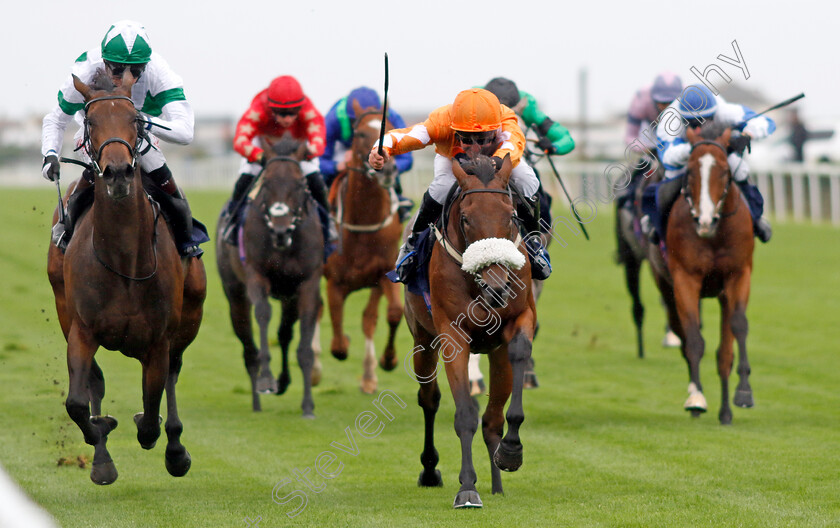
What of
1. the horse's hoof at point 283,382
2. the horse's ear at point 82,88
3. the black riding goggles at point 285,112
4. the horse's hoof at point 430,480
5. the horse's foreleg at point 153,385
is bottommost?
the horse's hoof at point 283,382

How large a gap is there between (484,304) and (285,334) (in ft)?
14.4

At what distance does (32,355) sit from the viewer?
493 inches

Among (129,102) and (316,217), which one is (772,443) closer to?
(316,217)

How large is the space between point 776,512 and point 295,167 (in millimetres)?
4978

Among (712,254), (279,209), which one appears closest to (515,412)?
(712,254)

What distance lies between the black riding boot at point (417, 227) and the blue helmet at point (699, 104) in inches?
129

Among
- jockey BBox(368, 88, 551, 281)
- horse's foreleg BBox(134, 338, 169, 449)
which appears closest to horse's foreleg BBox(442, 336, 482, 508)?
jockey BBox(368, 88, 551, 281)

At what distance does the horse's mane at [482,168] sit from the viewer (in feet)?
19.8

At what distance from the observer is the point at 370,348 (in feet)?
35.5

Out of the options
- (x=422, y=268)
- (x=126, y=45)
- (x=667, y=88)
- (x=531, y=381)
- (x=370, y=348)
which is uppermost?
(x=126, y=45)

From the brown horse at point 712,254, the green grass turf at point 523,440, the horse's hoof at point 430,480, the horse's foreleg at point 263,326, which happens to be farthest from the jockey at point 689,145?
the horse's hoof at point 430,480

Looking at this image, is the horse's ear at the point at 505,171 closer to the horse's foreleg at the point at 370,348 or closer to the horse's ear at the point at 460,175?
the horse's ear at the point at 460,175

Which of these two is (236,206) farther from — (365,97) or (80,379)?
(80,379)

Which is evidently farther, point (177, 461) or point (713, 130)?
point (713, 130)
